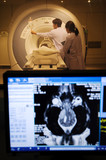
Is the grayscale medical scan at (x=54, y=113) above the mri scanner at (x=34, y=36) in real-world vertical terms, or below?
below

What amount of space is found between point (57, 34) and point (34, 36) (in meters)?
0.42

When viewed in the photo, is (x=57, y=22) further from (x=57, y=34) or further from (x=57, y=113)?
(x=57, y=113)

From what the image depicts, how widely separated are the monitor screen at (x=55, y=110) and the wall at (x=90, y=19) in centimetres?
530

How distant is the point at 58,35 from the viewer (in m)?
3.72

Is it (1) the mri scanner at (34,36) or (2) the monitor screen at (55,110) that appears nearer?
(2) the monitor screen at (55,110)

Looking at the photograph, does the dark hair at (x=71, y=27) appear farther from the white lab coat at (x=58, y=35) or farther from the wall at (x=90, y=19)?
the wall at (x=90, y=19)

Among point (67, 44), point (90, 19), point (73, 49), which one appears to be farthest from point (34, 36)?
point (90, 19)

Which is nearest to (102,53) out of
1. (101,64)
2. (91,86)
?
(101,64)

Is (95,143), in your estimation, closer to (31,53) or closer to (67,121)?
(67,121)

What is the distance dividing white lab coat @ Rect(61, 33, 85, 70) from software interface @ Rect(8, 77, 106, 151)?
290cm

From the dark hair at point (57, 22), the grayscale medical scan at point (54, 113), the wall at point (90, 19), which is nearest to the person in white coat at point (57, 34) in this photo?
the dark hair at point (57, 22)

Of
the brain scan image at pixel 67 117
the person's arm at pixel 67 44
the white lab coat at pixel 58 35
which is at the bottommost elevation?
the brain scan image at pixel 67 117

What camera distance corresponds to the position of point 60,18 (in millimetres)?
3602

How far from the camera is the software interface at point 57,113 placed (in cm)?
70
